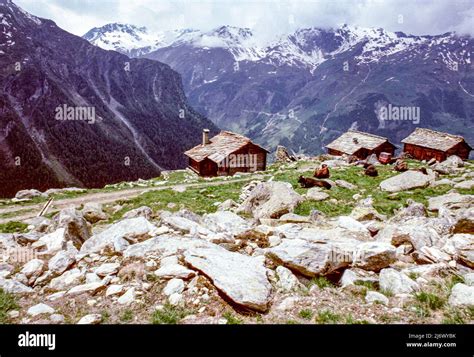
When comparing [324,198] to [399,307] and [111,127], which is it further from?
[111,127]

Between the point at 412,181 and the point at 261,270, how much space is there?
17.1 metres

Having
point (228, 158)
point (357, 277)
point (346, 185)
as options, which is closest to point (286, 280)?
point (357, 277)

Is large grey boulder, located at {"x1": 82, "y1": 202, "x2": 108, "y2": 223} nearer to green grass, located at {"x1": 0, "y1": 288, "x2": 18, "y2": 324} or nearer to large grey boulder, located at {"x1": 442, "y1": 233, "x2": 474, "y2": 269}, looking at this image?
green grass, located at {"x1": 0, "y1": 288, "x2": 18, "y2": 324}

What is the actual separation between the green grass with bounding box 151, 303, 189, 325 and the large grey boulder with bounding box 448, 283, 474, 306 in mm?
4731

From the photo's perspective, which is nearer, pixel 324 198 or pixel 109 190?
pixel 324 198

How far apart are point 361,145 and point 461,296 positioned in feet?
151

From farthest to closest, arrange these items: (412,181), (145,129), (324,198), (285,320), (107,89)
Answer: (107,89) → (145,129) → (412,181) → (324,198) → (285,320)

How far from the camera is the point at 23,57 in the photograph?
108 metres

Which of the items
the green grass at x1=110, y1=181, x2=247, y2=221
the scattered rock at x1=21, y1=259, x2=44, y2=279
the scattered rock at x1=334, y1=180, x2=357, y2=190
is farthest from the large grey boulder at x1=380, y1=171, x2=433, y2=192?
the scattered rock at x1=21, y1=259, x2=44, y2=279

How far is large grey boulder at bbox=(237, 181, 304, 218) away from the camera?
14.7 m

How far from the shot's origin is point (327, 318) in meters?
5.91

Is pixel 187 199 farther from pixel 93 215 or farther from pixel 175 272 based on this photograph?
pixel 175 272
